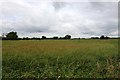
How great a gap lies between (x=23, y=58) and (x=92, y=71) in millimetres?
3383

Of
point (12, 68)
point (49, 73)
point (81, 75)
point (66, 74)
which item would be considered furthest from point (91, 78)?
point (12, 68)

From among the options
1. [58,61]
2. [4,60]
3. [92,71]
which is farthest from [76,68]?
[4,60]

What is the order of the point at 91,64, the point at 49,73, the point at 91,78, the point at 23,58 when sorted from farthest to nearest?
the point at 23,58 → the point at 91,64 → the point at 49,73 → the point at 91,78

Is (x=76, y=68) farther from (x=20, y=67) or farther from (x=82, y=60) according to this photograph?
(x=20, y=67)

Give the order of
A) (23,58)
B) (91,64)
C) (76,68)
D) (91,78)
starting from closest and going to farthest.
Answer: (91,78) → (76,68) → (91,64) → (23,58)

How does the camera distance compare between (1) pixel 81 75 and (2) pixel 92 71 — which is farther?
(2) pixel 92 71

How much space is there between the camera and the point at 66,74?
6496 millimetres

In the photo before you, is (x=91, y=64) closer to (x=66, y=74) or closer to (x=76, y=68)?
(x=76, y=68)

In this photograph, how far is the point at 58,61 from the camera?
837 cm

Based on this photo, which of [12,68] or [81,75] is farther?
[12,68]

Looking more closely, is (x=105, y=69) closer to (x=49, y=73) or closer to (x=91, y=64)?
(x=91, y=64)

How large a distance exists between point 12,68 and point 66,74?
7.57 ft

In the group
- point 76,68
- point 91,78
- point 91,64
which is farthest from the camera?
point 91,64

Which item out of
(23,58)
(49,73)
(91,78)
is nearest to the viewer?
(91,78)
